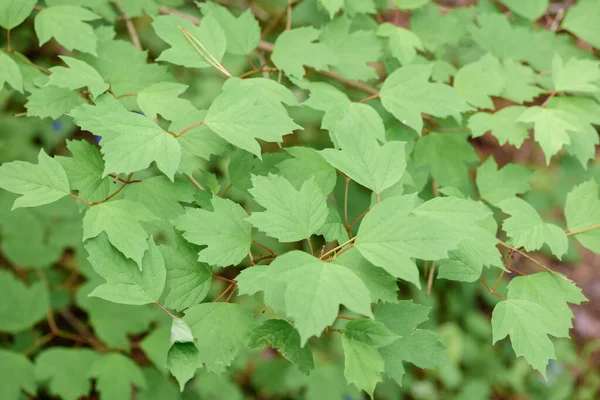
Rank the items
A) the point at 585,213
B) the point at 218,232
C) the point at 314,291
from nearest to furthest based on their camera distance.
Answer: the point at 314,291, the point at 218,232, the point at 585,213

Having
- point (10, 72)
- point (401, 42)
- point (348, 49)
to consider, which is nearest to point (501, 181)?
point (401, 42)

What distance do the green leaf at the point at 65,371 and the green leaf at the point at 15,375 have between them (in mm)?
72

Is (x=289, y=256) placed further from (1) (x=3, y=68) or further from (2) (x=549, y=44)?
(2) (x=549, y=44)

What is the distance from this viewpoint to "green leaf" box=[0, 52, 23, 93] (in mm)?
1475

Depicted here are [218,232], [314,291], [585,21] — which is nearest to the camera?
[314,291]

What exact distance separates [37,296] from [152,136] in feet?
4.87

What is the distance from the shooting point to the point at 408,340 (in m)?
1.30

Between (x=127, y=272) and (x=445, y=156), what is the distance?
1.18 m

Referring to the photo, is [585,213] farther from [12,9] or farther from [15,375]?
[15,375]

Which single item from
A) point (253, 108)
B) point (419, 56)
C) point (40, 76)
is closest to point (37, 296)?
point (40, 76)

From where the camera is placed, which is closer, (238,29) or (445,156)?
(238,29)

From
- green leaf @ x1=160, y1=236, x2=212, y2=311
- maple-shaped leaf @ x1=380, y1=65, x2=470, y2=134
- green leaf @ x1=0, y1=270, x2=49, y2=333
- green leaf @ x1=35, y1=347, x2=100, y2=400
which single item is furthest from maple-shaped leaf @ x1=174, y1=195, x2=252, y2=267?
green leaf @ x1=0, y1=270, x2=49, y2=333

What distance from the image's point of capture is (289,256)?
3.50 feet

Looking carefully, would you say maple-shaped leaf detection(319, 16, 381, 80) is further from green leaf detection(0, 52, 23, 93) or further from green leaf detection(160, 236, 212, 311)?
green leaf detection(0, 52, 23, 93)
